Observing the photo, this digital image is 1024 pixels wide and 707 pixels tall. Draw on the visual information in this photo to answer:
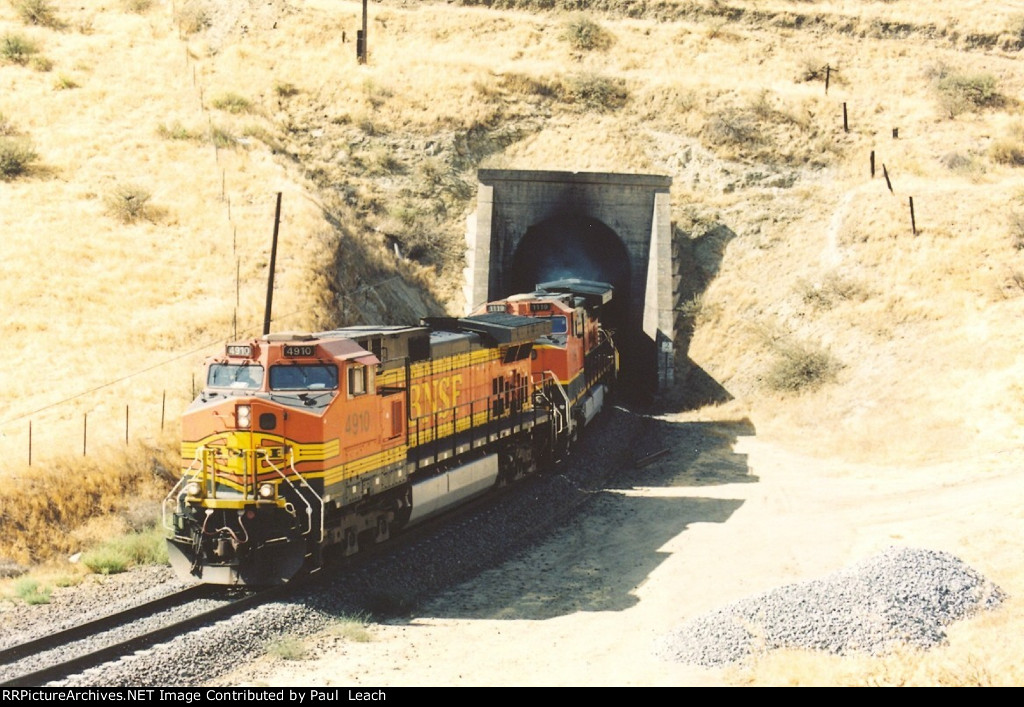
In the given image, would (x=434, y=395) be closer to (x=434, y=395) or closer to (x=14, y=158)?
(x=434, y=395)

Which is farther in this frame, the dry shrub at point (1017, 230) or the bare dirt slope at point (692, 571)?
the dry shrub at point (1017, 230)

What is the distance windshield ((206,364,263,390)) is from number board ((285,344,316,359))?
18.7 inches

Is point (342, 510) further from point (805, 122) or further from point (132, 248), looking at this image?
point (805, 122)

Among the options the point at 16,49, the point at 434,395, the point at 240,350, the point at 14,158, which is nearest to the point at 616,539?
the point at 434,395

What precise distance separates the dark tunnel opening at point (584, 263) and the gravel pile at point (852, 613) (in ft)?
83.8

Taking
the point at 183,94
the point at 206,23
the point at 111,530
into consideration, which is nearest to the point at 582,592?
the point at 111,530

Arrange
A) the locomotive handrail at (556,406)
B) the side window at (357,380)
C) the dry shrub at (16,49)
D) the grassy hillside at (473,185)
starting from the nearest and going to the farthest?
the side window at (357,380) < the locomotive handrail at (556,406) < the grassy hillside at (473,185) < the dry shrub at (16,49)

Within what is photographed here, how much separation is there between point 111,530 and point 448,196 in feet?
99.7

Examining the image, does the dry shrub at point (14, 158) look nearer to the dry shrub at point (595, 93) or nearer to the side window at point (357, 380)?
the dry shrub at point (595, 93)

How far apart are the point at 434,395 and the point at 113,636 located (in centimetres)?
763

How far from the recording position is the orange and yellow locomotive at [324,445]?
1473cm

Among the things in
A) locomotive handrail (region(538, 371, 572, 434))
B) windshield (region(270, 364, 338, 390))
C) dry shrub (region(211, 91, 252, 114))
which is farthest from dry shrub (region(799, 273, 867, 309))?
windshield (region(270, 364, 338, 390))

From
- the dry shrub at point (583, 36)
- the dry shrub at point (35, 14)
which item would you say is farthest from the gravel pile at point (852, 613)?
the dry shrub at point (35, 14)

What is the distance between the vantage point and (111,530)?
19.1m
